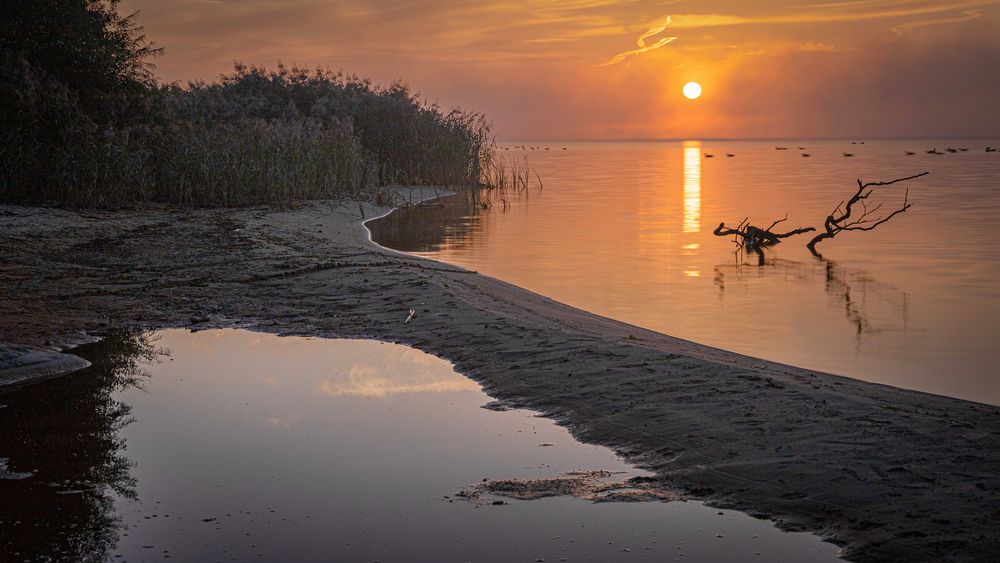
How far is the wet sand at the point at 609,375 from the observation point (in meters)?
5.16

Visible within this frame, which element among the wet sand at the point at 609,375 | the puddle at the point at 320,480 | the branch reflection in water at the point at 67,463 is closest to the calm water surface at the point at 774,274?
the wet sand at the point at 609,375

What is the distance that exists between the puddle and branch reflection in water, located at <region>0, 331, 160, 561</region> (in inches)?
0.6

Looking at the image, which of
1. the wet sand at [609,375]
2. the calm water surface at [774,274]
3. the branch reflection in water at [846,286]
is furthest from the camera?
the branch reflection in water at [846,286]

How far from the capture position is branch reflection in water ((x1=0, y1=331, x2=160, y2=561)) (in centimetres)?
460

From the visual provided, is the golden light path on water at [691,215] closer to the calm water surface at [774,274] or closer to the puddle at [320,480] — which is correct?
the calm water surface at [774,274]

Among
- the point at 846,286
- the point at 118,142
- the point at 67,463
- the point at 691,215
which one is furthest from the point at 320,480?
the point at 691,215

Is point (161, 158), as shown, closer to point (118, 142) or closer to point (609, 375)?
point (118, 142)

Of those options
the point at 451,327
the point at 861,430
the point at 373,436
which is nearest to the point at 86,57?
the point at 451,327

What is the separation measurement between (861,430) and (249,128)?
74.8 ft

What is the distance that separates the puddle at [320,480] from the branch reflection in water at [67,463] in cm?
2

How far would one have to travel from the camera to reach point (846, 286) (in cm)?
1650

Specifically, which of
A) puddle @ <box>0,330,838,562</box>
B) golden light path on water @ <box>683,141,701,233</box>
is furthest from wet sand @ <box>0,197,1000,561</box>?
golden light path on water @ <box>683,141,701,233</box>

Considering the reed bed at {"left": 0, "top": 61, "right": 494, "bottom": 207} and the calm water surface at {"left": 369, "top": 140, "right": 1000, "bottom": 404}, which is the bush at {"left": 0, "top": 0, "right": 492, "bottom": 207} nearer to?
the reed bed at {"left": 0, "top": 61, "right": 494, "bottom": 207}

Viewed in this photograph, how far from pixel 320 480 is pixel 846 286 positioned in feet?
42.6
